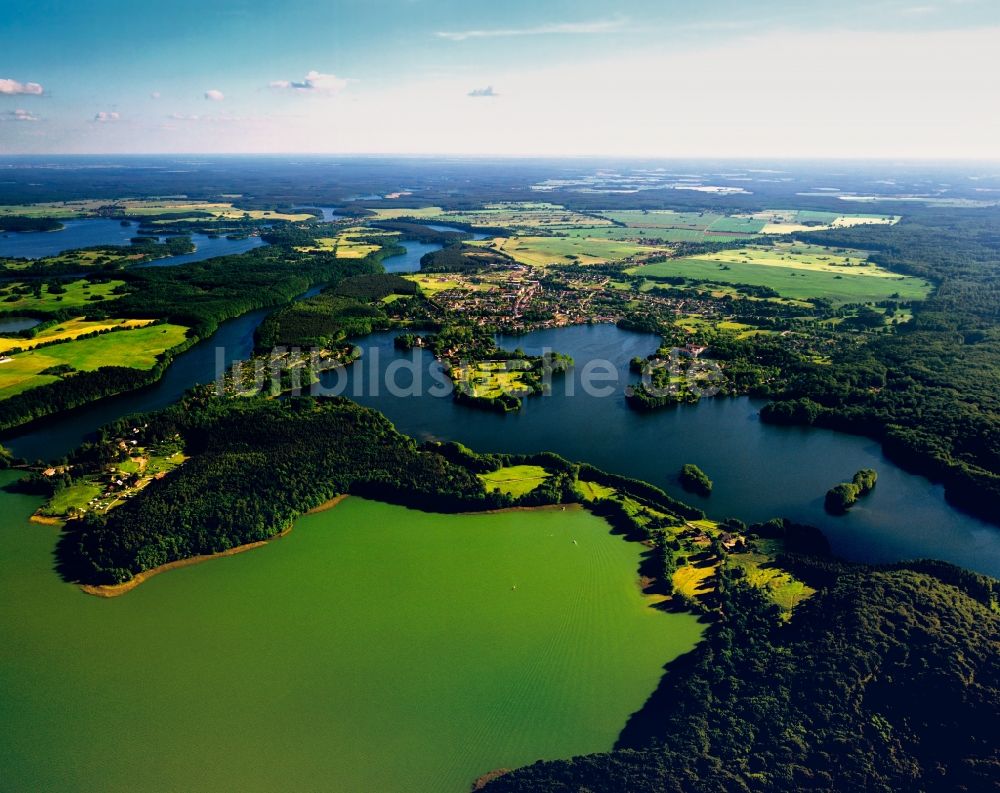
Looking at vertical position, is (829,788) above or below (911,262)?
below

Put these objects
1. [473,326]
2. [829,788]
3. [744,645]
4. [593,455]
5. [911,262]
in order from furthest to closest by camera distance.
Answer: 1. [911,262]
2. [473,326]
3. [593,455]
4. [744,645]
5. [829,788]

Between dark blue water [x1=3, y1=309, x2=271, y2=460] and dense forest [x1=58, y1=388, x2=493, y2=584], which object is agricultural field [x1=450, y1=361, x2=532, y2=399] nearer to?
dense forest [x1=58, y1=388, x2=493, y2=584]

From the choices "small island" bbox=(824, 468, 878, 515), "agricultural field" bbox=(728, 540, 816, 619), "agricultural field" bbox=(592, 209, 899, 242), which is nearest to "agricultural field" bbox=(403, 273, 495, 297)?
"agricultural field" bbox=(592, 209, 899, 242)

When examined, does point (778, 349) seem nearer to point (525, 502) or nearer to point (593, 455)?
point (593, 455)

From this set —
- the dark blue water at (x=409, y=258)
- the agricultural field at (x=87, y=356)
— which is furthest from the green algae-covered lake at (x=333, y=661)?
the dark blue water at (x=409, y=258)

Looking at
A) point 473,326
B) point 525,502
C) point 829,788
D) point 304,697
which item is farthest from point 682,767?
point 473,326

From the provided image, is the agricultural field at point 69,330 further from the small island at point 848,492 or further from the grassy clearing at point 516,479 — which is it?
the small island at point 848,492
